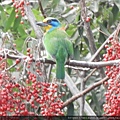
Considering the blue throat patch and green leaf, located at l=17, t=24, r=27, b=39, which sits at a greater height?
green leaf, located at l=17, t=24, r=27, b=39

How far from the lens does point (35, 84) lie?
2.15 meters

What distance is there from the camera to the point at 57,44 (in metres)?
2.68

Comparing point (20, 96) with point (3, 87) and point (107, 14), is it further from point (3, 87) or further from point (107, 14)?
point (107, 14)

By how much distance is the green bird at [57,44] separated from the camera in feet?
8.16

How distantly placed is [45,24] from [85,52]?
109cm

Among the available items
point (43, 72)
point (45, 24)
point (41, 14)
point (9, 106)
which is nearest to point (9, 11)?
point (41, 14)

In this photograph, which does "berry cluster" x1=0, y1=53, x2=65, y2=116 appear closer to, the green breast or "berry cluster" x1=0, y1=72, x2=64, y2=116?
"berry cluster" x1=0, y1=72, x2=64, y2=116

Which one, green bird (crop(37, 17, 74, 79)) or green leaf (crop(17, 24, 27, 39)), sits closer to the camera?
green bird (crop(37, 17, 74, 79))

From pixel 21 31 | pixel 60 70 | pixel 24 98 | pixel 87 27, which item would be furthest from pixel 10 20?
pixel 24 98

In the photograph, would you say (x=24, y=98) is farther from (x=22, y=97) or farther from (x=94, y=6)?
(x=94, y=6)

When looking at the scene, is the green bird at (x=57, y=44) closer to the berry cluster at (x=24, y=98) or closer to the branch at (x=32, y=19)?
the branch at (x=32, y=19)

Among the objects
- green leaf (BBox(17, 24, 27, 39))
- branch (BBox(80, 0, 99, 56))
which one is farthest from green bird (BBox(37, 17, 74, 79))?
green leaf (BBox(17, 24, 27, 39))

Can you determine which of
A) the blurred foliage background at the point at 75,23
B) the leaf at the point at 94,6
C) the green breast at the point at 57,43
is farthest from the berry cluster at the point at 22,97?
the leaf at the point at 94,6

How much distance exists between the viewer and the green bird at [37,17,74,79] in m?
2.49
